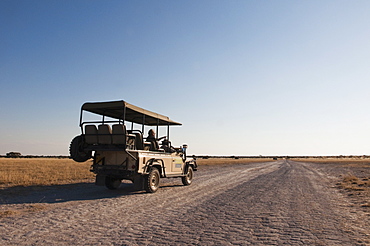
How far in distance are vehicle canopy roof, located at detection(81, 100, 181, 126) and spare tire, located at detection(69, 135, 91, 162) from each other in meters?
1.28

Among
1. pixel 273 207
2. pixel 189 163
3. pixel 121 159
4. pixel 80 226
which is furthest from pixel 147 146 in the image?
pixel 80 226

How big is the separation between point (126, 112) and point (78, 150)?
94.3 inches

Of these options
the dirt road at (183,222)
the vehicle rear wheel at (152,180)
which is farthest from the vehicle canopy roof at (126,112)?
the dirt road at (183,222)

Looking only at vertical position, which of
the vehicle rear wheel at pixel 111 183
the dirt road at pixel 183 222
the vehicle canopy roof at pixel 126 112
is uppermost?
the vehicle canopy roof at pixel 126 112

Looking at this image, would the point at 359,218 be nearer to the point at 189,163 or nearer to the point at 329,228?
the point at 329,228

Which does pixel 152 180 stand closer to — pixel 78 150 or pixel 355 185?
pixel 78 150

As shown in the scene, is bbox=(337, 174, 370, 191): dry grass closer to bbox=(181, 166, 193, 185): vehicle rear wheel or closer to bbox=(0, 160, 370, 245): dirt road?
bbox=(0, 160, 370, 245): dirt road

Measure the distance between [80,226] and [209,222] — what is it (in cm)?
271

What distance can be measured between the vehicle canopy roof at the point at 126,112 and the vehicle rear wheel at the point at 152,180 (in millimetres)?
1997

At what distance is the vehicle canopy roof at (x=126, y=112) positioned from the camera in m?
10.8

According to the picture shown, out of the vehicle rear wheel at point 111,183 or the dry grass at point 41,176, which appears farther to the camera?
the dry grass at point 41,176

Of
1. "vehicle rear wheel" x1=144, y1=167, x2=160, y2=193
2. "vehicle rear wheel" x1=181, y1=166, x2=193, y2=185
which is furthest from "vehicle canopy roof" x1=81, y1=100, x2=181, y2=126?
"vehicle rear wheel" x1=181, y1=166, x2=193, y2=185

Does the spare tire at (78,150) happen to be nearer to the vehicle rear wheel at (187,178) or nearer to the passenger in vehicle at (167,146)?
the passenger in vehicle at (167,146)

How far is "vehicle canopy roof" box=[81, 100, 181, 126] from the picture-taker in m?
10.8
